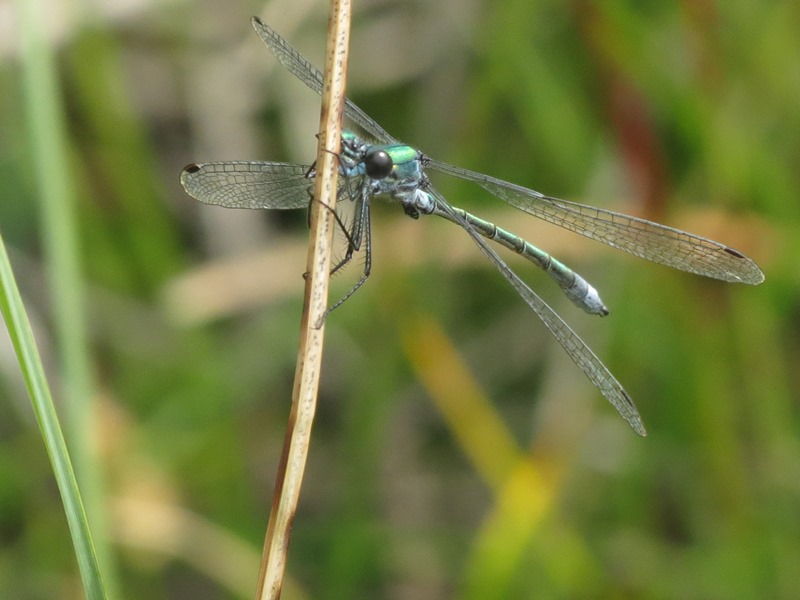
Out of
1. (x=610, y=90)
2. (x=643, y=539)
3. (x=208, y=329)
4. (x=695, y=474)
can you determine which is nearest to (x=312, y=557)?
(x=208, y=329)

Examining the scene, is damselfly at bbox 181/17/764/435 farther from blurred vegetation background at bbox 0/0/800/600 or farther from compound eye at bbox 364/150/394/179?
blurred vegetation background at bbox 0/0/800/600

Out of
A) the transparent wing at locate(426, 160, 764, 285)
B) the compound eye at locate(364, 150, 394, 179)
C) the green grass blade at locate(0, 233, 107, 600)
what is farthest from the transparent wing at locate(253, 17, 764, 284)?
the green grass blade at locate(0, 233, 107, 600)

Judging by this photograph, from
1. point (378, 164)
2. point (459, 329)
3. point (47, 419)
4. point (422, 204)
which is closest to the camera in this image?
point (47, 419)

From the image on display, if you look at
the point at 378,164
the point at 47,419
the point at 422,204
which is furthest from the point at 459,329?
the point at 47,419

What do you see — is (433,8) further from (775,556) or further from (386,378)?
(775,556)

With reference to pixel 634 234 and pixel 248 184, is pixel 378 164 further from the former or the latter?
pixel 634 234

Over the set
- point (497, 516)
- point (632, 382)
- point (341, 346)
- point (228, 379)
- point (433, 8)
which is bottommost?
point (497, 516)

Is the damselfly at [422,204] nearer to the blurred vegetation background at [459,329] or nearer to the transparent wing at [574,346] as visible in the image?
the transparent wing at [574,346]
